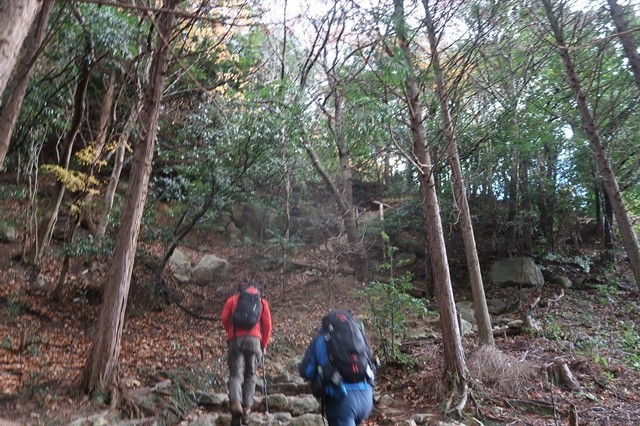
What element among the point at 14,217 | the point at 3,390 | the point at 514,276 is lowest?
the point at 3,390

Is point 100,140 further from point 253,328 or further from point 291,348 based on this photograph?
point 253,328

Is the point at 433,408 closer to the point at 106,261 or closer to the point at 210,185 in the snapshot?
the point at 210,185

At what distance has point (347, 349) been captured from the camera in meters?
3.60

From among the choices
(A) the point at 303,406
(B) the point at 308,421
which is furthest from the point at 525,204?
(B) the point at 308,421

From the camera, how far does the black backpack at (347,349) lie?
355cm

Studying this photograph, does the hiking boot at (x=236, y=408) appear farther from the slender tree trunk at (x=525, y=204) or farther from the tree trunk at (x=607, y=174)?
the slender tree trunk at (x=525, y=204)

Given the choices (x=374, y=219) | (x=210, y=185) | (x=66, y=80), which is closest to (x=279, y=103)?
(x=210, y=185)

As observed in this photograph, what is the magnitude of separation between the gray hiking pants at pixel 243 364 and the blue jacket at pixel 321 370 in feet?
6.19

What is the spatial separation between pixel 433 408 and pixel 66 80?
1114cm

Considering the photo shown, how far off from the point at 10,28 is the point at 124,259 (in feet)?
12.3

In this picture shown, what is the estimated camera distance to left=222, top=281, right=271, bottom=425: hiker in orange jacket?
5414 mm

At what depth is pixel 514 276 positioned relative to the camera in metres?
14.4

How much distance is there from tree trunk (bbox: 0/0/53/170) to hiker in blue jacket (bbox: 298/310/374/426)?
608 centimetres

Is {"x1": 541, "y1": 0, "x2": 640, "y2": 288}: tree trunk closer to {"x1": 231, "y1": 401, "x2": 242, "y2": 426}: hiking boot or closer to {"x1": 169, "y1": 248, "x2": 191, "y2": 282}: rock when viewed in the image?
{"x1": 231, "y1": 401, "x2": 242, "y2": 426}: hiking boot
